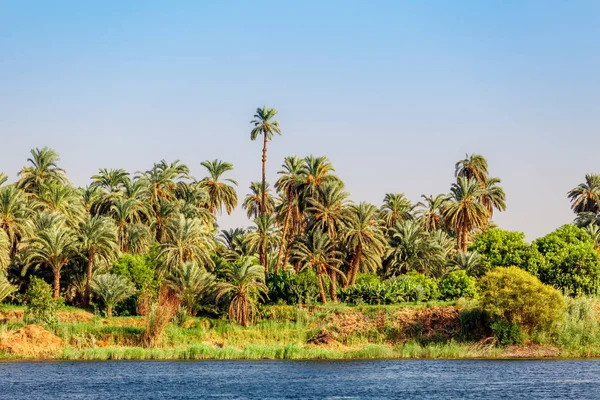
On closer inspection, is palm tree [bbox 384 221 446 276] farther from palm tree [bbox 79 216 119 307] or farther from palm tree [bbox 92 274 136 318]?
palm tree [bbox 79 216 119 307]

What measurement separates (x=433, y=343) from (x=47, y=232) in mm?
38197

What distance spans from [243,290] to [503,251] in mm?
30559

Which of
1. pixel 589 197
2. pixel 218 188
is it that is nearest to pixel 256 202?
pixel 218 188

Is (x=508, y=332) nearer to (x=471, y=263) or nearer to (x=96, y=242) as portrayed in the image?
(x=471, y=263)

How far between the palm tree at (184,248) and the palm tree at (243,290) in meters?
7.48

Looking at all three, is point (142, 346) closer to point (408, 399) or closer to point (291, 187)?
point (291, 187)

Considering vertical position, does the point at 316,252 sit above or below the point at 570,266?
above

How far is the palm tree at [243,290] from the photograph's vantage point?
8506 cm

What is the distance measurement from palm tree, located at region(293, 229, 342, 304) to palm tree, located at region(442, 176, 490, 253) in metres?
19.6

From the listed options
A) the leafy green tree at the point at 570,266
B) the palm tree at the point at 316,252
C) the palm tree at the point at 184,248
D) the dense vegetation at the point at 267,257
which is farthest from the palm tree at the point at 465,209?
the palm tree at the point at 184,248

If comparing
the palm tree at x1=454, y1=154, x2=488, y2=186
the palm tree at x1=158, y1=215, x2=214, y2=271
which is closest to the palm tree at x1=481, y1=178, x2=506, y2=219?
the palm tree at x1=454, y1=154, x2=488, y2=186

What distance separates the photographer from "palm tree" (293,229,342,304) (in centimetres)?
9275

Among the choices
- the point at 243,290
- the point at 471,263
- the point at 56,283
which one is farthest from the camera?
the point at 471,263

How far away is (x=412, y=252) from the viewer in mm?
103750
